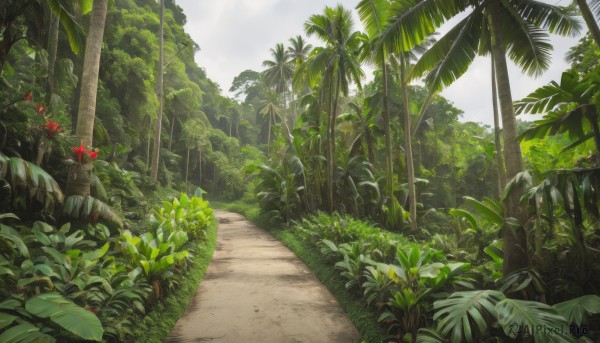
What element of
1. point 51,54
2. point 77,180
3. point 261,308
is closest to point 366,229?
point 261,308

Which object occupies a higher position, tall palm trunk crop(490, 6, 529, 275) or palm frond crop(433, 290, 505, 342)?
Answer: tall palm trunk crop(490, 6, 529, 275)

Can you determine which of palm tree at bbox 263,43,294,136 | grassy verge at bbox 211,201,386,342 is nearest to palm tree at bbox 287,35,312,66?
palm tree at bbox 263,43,294,136

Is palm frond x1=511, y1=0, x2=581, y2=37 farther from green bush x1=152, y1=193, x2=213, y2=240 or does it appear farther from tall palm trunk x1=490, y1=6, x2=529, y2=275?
green bush x1=152, y1=193, x2=213, y2=240

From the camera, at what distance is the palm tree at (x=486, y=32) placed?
5.02m

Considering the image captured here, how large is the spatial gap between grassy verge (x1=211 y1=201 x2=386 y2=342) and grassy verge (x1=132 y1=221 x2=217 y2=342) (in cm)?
255

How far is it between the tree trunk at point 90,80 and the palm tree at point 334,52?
7643mm

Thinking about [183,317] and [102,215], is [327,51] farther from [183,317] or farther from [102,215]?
[183,317]

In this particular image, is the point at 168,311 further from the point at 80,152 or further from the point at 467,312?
the point at 467,312

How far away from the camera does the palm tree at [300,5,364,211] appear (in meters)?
12.0

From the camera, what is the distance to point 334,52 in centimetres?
1204

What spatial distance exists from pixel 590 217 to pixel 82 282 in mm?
6561

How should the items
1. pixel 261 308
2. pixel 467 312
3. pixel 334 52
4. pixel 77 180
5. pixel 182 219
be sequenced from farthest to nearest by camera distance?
pixel 334 52, pixel 182 219, pixel 77 180, pixel 261 308, pixel 467 312

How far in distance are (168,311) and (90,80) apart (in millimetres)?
4880

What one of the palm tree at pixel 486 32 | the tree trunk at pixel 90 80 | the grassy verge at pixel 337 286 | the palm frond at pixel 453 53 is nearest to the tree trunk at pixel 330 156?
the grassy verge at pixel 337 286
